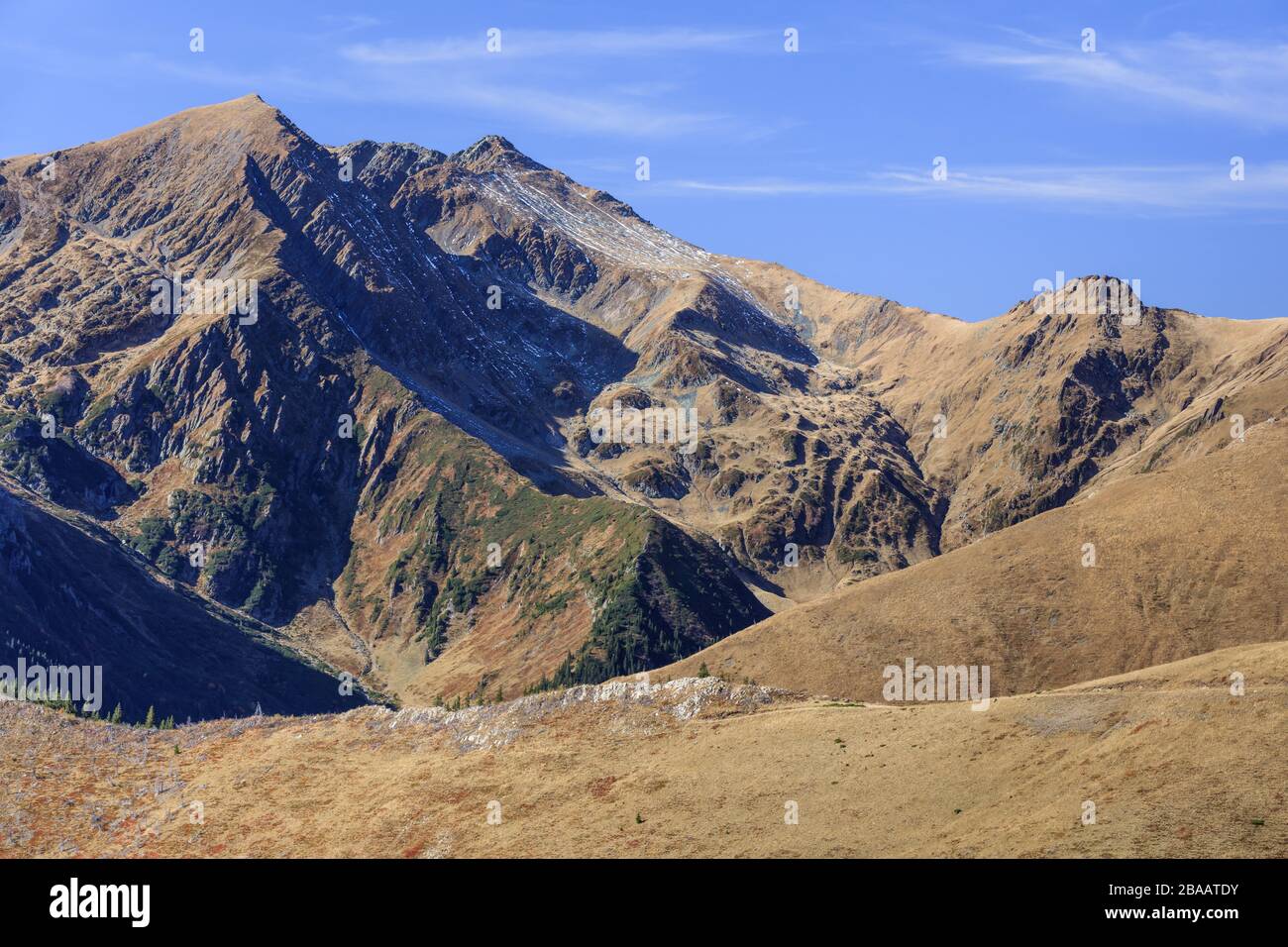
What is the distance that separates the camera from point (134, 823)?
96.2 m

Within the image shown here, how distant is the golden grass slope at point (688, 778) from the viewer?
7575 cm

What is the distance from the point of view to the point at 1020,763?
281ft

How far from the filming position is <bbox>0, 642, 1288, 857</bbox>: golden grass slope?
7575cm

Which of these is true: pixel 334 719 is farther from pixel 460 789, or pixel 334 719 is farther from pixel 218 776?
pixel 460 789

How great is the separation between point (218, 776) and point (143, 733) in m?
16.2

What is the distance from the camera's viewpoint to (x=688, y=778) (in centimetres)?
9362
